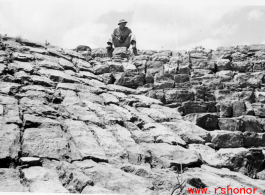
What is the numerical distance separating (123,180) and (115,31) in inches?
323

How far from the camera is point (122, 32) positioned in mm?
10078

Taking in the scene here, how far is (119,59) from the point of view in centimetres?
868

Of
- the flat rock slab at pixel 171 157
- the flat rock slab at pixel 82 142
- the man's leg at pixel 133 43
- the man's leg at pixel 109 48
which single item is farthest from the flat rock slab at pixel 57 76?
the man's leg at pixel 133 43

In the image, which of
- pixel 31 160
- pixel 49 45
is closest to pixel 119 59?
pixel 49 45

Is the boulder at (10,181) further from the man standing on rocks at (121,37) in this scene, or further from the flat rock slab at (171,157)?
the man standing on rocks at (121,37)

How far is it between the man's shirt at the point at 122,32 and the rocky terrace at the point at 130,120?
45.3 inches

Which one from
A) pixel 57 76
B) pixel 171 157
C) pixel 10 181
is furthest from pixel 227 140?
pixel 57 76

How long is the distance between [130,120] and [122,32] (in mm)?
5983

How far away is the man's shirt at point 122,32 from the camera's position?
1006 centimetres

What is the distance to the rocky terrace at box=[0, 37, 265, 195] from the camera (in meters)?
2.74

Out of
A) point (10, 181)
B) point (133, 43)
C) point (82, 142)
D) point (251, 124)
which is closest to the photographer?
point (10, 181)

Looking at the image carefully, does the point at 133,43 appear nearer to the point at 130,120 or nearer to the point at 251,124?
the point at 130,120

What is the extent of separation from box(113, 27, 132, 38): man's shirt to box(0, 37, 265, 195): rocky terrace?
3.77 ft

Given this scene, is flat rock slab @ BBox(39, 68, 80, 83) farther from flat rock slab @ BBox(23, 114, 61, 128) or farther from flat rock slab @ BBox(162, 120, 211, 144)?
flat rock slab @ BBox(162, 120, 211, 144)
